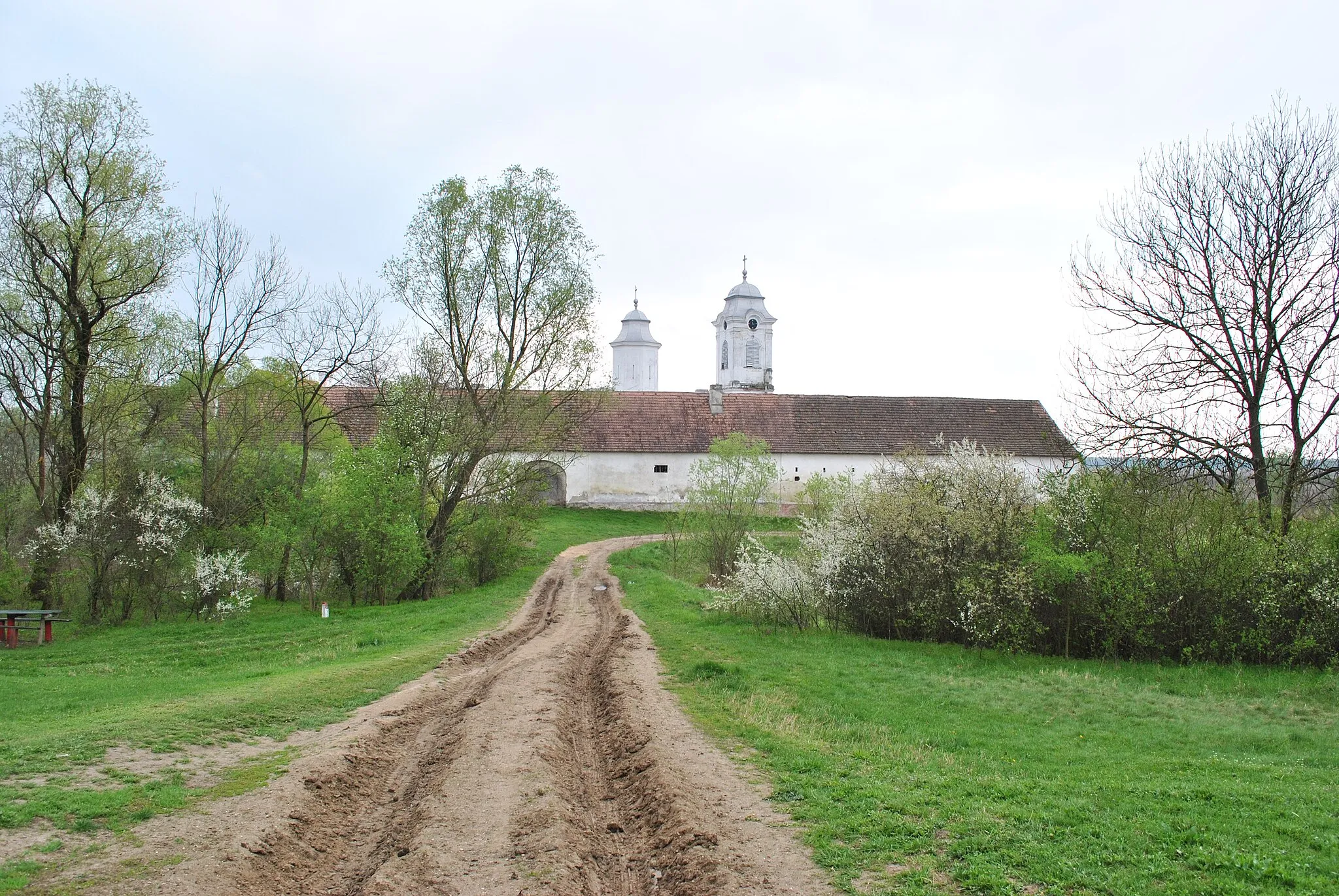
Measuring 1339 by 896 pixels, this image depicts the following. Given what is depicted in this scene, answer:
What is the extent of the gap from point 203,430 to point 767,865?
22.3 metres

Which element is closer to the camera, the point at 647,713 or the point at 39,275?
the point at 647,713

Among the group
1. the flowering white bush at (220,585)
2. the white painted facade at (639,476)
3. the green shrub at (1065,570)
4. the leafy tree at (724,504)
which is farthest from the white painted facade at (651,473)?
the green shrub at (1065,570)

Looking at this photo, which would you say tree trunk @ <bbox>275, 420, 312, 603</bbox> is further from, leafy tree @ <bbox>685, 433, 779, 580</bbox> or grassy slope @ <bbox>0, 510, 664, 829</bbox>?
leafy tree @ <bbox>685, 433, 779, 580</bbox>

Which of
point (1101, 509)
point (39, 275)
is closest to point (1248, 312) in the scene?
point (1101, 509)

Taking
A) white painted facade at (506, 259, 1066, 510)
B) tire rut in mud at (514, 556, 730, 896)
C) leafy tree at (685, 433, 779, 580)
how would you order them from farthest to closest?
1. white painted facade at (506, 259, 1066, 510)
2. leafy tree at (685, 433, 779, 580)
3. tire rut in mud at (514, 556, 730, 896)

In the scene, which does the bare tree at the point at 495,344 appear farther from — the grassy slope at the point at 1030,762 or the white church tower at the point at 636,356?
the white church tower at the point at 636,356

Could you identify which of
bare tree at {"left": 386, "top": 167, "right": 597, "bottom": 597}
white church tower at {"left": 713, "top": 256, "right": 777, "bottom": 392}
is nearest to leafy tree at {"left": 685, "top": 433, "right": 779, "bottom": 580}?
bare tree at {"left": 386, "top": 167, "right": 597, "bottom": 597}

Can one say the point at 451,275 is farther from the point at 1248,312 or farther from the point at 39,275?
the point at 1248,312

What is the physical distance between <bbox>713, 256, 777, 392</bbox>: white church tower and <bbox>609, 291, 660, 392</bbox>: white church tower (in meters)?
7.79

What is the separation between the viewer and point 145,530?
866 inches

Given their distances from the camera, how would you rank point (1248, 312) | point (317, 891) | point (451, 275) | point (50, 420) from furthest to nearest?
point (451, 275) → point (50, 420) → point (1248, 312) → point (317, 891)

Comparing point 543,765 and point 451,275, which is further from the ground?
point 451,275

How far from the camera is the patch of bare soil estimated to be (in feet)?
22.4

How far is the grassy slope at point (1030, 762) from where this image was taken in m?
6.58
